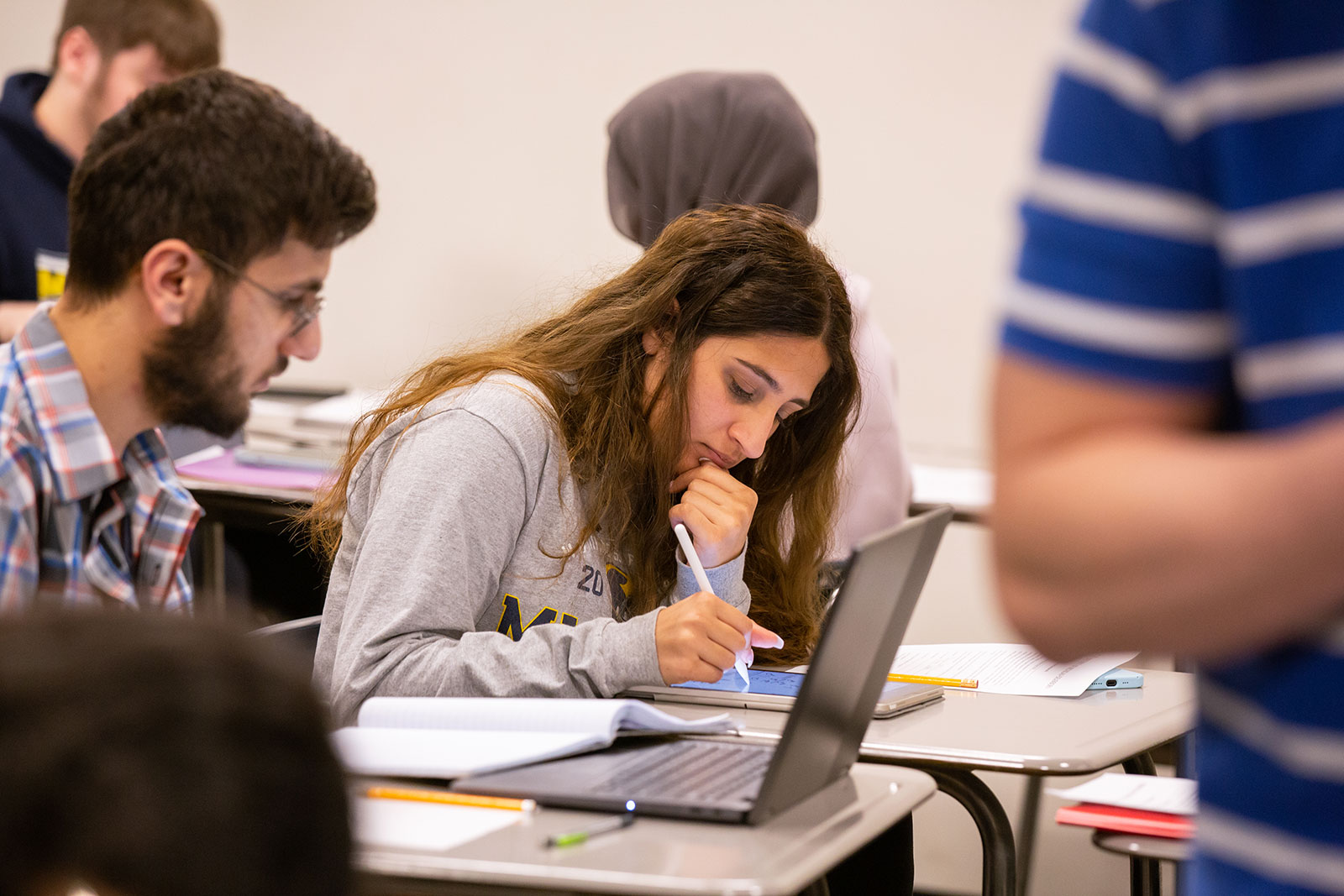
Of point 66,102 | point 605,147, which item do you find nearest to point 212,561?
point 66,102

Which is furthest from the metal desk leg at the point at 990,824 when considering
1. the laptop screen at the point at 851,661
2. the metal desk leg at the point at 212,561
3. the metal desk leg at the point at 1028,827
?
the metal desk leg at the point at 212,561

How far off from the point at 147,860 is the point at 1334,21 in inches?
18.5

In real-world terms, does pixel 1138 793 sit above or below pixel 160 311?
below

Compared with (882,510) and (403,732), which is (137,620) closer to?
(403,732)

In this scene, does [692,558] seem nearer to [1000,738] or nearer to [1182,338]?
[1000,738]

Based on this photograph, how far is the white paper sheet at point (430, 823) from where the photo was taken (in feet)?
3.28

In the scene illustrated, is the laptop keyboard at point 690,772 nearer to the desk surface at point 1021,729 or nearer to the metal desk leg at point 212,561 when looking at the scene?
the desk surface at point 1021,729

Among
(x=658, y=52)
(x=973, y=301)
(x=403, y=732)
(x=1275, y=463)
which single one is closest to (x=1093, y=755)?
(x=403, y=732)

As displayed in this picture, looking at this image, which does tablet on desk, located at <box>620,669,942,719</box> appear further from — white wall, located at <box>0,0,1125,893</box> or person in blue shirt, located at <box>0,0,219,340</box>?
person in blue shirt, located at <box>0,0,219,340</box>

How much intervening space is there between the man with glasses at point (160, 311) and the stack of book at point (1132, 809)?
0.96 metres

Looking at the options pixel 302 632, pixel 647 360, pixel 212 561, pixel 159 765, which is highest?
pixel 159 765

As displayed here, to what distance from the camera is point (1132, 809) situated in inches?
50.0

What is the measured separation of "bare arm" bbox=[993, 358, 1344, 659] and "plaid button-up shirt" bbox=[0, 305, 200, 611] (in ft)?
3.41

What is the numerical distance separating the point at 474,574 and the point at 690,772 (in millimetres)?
459
